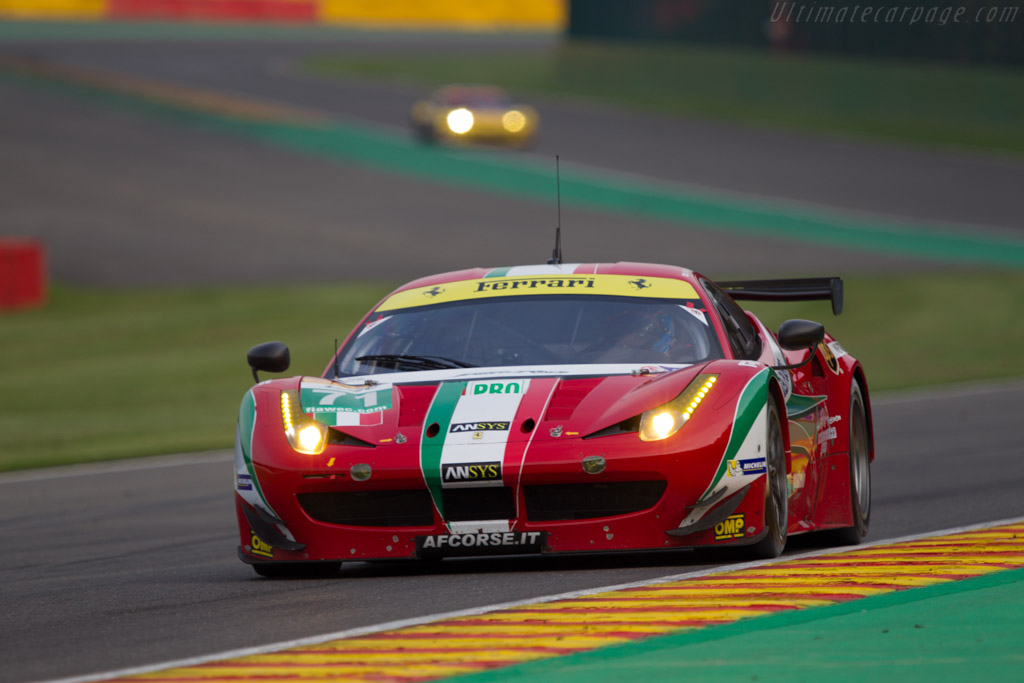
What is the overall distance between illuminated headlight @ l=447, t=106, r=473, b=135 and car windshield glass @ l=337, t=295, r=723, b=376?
33285 mm

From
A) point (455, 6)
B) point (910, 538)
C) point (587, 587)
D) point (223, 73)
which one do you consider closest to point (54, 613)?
point (587, 587)

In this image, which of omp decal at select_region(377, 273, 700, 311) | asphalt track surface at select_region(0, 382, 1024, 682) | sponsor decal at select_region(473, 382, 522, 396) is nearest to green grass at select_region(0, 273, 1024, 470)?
asphalt track surface at select_region(0, 382, 1024, 682)

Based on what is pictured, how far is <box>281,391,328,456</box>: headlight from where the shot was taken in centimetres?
675

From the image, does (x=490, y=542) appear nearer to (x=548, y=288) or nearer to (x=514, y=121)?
(x=548, y=288)

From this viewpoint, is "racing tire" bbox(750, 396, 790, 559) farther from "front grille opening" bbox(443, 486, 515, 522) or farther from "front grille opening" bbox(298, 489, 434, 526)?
"front grille opening" bbox(298, 489, 434, 526)

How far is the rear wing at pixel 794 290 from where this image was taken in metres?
8.80

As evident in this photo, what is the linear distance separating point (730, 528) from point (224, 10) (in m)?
68.7

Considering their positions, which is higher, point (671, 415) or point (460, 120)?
point (460, 120)

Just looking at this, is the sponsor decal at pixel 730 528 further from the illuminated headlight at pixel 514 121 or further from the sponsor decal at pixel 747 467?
the illuminated headlight at pixel 514 121

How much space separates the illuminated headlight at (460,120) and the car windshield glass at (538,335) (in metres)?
33.3

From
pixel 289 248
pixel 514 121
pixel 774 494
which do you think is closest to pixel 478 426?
pixel 774 494

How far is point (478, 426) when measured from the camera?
656cm

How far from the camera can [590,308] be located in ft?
25.0

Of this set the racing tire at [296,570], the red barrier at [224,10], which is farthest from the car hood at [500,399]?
the red barrier at [224,10]
